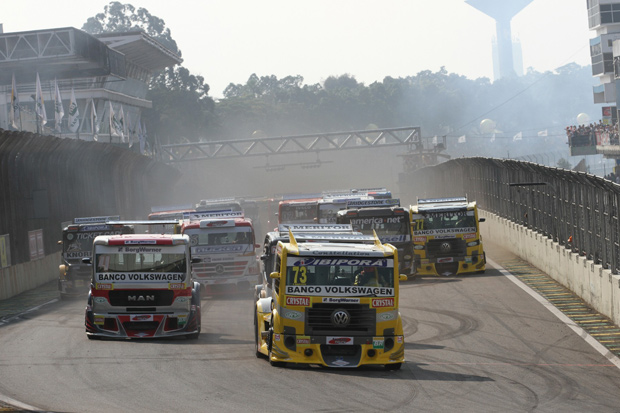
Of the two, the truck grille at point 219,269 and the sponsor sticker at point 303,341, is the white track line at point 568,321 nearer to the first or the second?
the sponsor sticker at point 303,341

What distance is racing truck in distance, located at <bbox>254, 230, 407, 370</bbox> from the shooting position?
608 inches

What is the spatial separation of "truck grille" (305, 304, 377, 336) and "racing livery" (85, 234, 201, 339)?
15.7 ft

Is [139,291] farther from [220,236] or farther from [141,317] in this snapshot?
[220,236]

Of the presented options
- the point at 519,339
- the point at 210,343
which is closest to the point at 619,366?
the point at 519,339

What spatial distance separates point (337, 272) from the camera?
612 inches

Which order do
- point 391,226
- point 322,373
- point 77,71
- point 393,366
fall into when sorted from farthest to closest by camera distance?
point 77,71, point 391,226, point 393,366, point 322,373

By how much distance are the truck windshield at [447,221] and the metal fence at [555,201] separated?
95.1 inches

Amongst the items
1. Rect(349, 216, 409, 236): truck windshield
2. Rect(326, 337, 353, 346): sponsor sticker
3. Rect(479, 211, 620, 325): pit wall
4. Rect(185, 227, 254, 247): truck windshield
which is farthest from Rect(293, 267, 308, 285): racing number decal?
Rect(349, 216, 409, 236): truck windshield

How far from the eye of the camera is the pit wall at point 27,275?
104 ft

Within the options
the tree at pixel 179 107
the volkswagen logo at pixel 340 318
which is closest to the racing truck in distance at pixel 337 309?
the volkswagen logo at pixel 340 318

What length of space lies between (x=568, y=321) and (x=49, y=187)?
25176 millimetres

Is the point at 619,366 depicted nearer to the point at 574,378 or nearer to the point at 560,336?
the point at 574,378

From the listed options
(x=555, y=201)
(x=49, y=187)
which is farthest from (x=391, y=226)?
(x=49, y=187)

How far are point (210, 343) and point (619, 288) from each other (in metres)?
8.26
